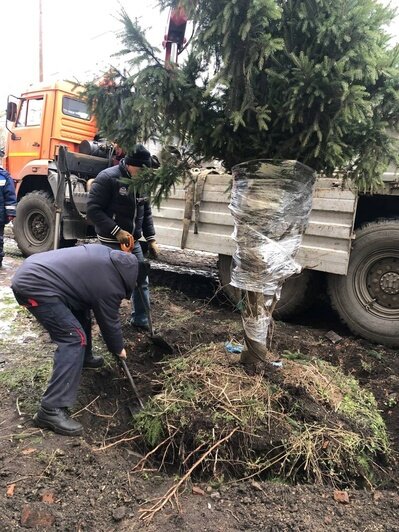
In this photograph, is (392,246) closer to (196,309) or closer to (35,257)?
(196,309)

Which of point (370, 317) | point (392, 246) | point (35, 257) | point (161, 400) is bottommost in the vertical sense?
point (161, 400)

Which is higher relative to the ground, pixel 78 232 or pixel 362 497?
pixel 78 232

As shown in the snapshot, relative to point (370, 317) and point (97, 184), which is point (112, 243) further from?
point (370, 317)

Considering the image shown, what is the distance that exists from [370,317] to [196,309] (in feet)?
6.67

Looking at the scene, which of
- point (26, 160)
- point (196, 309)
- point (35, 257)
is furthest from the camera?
point (26, 160)

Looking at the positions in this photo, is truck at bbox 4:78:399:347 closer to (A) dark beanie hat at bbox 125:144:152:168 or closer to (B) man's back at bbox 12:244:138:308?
(A) dark beanie hat at bbox 125:144:152:168

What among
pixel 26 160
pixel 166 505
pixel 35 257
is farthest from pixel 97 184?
pixel 26 160

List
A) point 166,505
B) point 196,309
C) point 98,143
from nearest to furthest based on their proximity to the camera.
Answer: point 166,505, point 196,309, point 98,143

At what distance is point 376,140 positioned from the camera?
8.96 ft

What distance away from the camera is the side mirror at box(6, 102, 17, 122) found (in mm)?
7769

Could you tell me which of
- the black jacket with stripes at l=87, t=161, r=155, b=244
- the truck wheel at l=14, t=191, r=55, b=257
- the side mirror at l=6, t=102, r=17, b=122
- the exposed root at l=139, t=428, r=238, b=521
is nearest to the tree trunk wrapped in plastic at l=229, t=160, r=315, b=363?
the exposed root at l=139, t=428, r=238, b=521

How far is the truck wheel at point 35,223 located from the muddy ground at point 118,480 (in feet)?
11.5

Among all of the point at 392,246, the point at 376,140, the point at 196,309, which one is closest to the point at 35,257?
the point at 376,140

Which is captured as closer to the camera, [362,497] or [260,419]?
[362,497]
